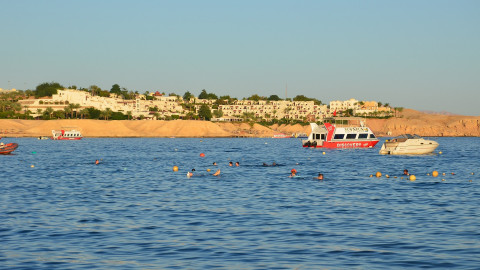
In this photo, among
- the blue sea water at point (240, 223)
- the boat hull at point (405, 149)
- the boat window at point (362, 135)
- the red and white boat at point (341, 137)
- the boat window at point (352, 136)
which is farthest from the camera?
the boat window at point (362, 135)

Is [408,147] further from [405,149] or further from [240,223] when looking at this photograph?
[240,223]

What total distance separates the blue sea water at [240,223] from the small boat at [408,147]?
33814 millimetres

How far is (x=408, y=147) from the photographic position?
84.4m

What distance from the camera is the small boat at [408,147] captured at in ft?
277

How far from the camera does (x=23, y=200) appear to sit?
36.7 m

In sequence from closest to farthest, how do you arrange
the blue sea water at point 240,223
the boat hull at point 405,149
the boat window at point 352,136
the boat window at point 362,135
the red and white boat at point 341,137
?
the blue sea water at point 240,223 → the boat hull at point 405,149 → the red and white boat at point 341,137 → the boat window at point 352,136 → the boat window at point 362,135

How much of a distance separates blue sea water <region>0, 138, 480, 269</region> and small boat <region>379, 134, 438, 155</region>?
33.8 metres

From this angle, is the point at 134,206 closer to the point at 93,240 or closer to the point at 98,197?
the point at 98,197

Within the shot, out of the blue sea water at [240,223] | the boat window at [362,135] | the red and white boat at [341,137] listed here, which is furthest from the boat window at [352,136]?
the blue sea water at [240,223]

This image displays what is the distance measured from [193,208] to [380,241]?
12617 mm

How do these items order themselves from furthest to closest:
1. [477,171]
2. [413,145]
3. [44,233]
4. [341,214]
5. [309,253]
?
[413,145] < [477,171] < [341,214] < [44,233] < [309,253]

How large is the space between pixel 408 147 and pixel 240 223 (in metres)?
Result: 61.9

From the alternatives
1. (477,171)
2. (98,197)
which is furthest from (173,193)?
(477,171)

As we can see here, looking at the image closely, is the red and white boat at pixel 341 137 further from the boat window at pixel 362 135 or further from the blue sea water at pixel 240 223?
the blue sea water at pixel 240 223
